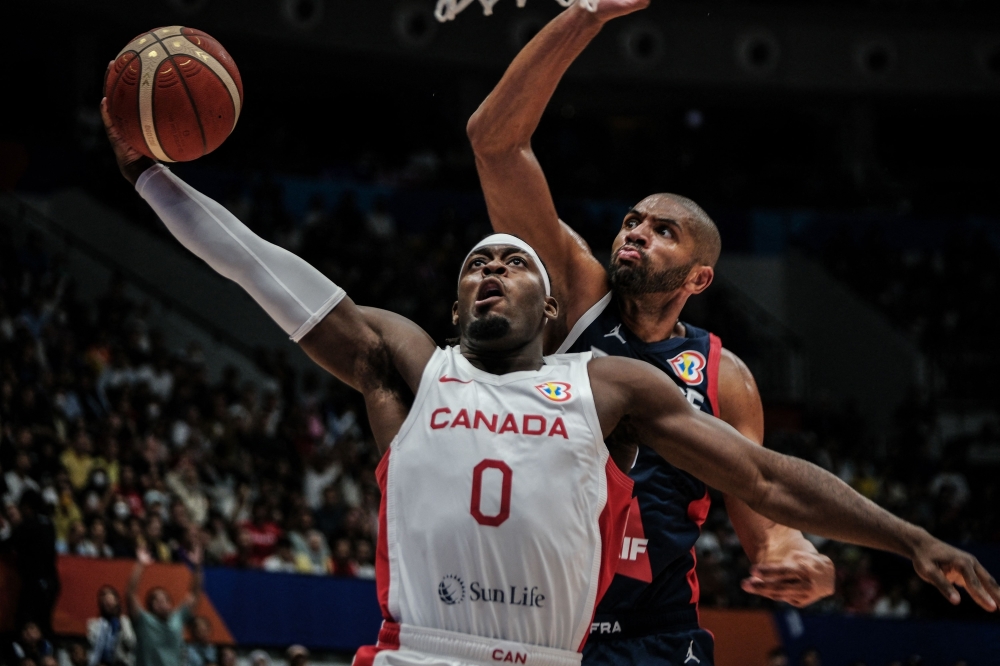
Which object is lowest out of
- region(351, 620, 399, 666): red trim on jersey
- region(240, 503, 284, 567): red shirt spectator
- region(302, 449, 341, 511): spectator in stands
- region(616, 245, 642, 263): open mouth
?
region(240, 503, 284, 567): red shirt spectator

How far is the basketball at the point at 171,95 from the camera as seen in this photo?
14.7 feet

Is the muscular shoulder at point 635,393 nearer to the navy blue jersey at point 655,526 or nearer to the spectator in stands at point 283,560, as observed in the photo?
the navy blue jersey at point 655,526

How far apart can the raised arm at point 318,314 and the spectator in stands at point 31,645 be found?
620 centimetres

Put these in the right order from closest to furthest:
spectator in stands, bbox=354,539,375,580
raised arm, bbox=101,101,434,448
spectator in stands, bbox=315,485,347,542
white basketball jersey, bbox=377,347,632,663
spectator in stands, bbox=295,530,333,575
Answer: white basketball jersey, bbox=377,347,632,663, raised arm, bbox=101,101,434,448, spectator in stands, bbox=295,530,333,575, spectator in stands, bbox=354,539,375,580, spectator in stands, bbox=315,485,347,542

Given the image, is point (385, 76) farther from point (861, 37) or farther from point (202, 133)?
point (202, 133)

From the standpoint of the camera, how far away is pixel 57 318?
1386 centimetres

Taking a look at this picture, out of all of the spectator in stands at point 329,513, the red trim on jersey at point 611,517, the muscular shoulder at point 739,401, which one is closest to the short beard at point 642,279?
the muscular shoulder at point 739,401

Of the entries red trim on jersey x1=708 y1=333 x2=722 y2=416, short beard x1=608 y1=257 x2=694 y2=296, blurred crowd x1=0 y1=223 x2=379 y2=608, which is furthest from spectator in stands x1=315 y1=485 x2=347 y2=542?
short beard x1=608 y1=257 x2=694 y2=296

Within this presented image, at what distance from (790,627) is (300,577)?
510 cm

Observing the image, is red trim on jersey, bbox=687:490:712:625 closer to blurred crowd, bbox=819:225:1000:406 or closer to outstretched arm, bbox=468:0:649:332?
outstretched arm, bbox=468:0:649:332

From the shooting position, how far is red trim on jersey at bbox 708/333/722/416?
519cm

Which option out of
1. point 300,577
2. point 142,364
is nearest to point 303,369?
point 142,364

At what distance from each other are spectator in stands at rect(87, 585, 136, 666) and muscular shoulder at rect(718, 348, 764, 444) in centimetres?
617

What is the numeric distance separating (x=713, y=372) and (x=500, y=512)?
180 centimetres
